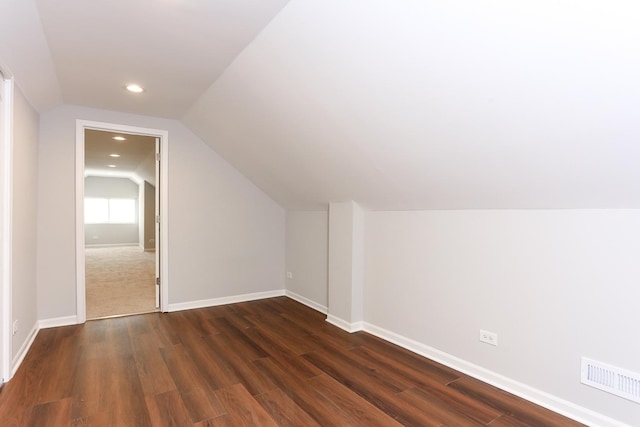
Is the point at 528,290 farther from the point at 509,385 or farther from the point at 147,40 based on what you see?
the point at 147,40

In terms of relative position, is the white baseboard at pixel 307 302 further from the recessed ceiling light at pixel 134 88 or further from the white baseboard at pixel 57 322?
the recessed ceiling light at pixel 134 88

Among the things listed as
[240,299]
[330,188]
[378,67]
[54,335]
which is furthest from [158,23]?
[240,299]

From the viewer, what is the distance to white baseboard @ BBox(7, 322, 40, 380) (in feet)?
8.40

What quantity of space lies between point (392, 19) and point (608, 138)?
1.13m

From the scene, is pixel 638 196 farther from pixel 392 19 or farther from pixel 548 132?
→ pixel 392 19

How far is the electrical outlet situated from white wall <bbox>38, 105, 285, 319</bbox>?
9.97 feet

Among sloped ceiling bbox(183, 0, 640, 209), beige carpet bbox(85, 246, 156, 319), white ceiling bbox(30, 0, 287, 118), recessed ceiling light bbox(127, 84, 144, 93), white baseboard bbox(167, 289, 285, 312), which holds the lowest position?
beige carpet bbox(85, 246, 156, 319)

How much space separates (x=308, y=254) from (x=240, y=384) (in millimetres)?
2249

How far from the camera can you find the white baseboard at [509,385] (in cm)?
196

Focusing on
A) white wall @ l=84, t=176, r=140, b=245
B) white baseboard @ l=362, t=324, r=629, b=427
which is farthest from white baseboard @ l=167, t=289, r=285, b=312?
white wall @ l=84, t=176, r=140, b=245

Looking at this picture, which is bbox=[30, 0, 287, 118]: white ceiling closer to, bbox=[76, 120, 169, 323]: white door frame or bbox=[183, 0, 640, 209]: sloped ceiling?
bbox=[183, 0, 640, 209]: sloped ceiling

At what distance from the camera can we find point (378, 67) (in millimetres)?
1939

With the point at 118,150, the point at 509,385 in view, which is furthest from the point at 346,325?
the point at 118,150

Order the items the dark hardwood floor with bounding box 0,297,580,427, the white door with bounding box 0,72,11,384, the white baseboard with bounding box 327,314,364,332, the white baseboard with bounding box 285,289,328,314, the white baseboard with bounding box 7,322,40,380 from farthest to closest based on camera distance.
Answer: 1. the white baseboard with bounding box 285,289,328,314
2. the white baseboard with bounding box 327,314,364,332
3. the white baseboard with bounding box 7,322,40,380
4. the white door with bounding box 0,72,11,384
5. the dark hardwood floor with bounding box 0,297,580,427
